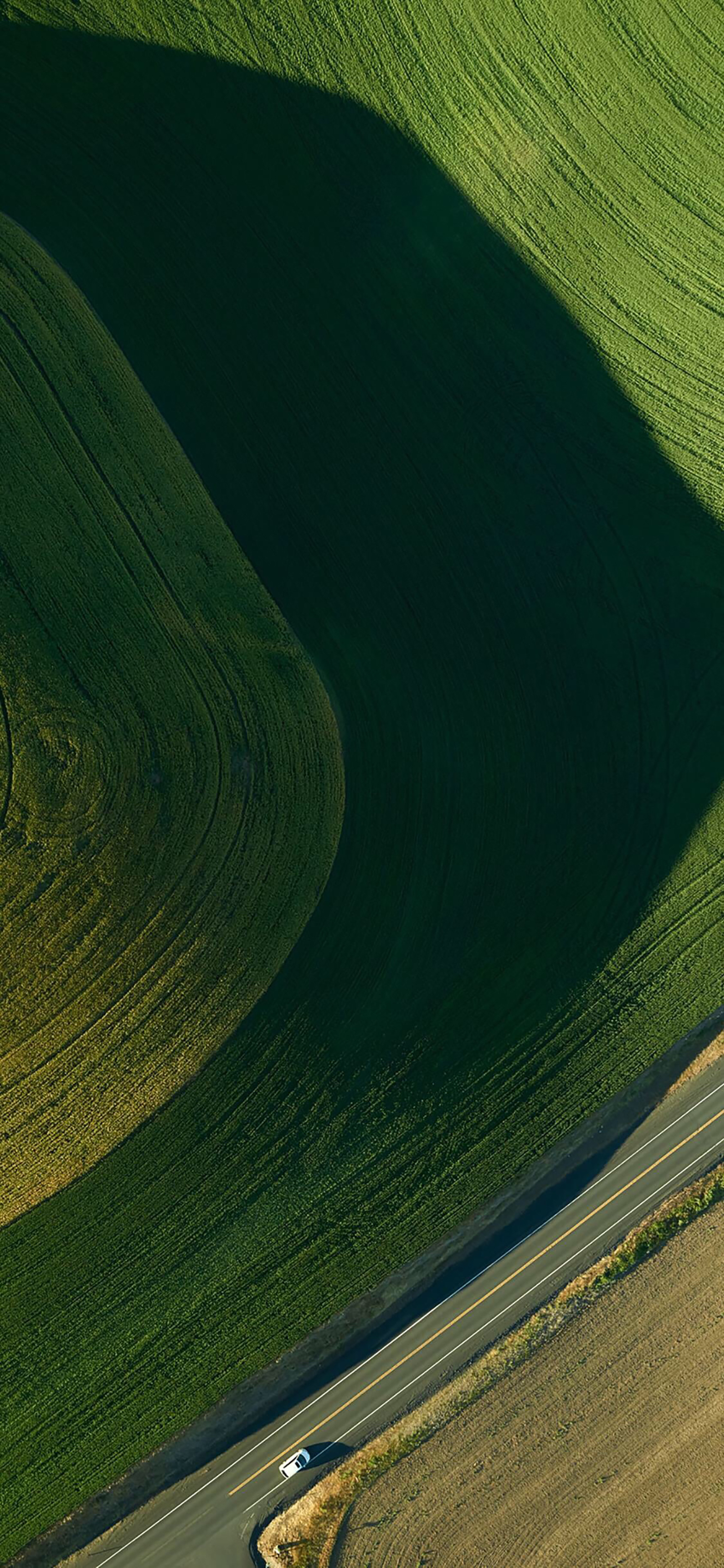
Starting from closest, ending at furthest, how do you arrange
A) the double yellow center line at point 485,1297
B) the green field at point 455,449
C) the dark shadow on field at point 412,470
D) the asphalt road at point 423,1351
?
the asphalt road at point 423,1351
the double yellow center line at point 485,1297
the green field at point 455,449
the dark shadow on field at point 412,470

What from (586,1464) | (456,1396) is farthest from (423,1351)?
(586,1464)

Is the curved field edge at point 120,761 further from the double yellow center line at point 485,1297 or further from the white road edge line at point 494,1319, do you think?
the white road edge line at point 494,1319

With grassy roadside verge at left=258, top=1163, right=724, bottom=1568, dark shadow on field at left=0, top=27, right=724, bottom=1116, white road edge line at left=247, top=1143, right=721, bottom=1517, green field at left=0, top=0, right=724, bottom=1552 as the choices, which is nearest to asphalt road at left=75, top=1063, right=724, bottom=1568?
white road edge line at left=247, top=1143, right=721, bottom=1517

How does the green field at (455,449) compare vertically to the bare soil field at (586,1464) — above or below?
above

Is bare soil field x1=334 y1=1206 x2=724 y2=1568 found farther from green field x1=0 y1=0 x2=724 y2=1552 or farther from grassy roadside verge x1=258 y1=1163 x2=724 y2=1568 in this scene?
green field x1=0 y1=0 x2=724 y2=1552

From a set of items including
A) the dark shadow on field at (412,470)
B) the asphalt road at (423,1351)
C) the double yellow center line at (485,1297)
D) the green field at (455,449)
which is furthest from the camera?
the dark shadow on field at (412,470)

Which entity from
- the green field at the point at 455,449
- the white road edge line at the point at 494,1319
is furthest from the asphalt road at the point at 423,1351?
the green field at the point at 455,449

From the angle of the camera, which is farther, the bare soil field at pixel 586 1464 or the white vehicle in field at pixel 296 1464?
the bare soil field at pixel 586 1464
